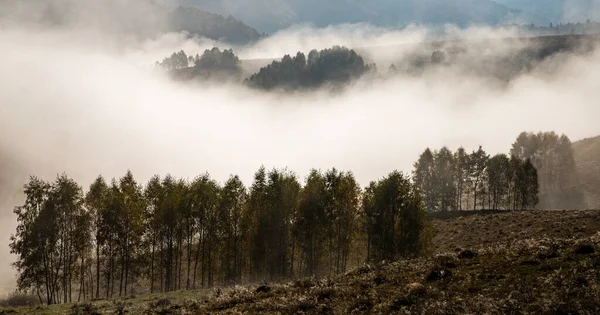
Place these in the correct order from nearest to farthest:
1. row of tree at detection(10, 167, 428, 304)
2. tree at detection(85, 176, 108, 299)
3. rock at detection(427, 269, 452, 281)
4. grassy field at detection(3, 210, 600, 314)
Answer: grassy field at detection(3, 210, 600, 314) < rock at detection(427, 269, 452, 281) < tree at detection(85, 176, 108, 299) < row of tree at detection(10, 167, 428, 304)

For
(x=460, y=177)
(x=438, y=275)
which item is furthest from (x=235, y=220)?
(x=460, y=177)

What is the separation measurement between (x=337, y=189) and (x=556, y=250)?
52105 millimetres

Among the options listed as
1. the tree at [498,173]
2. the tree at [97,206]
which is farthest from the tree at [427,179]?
the tree at [97,206]

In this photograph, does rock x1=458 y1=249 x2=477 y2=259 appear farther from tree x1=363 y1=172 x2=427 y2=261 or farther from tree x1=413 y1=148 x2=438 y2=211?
tree x1=413 y1=148 x2=438 y2=211

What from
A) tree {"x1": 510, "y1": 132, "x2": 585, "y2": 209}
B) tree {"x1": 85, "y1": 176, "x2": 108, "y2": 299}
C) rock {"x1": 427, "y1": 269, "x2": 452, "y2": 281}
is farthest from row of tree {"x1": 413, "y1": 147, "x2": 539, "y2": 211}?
rock {"x1": 427, "y1": 269, "x2": 452, "y2": 281}

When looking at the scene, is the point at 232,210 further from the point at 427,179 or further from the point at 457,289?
the point at 427,179

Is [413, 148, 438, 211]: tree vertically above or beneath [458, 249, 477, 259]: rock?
above

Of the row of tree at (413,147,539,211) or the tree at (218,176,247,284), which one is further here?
the row of tree at (413,147,539,211)

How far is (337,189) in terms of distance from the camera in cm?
7631

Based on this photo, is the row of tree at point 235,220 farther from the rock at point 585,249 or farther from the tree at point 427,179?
the tree at point 427,179

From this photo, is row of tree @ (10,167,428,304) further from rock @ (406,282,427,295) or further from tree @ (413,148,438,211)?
tree @ (413,148,438,211)

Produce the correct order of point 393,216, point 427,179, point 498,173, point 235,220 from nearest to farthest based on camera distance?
point 393,216, point 235,220, point 498,173, point 427,179

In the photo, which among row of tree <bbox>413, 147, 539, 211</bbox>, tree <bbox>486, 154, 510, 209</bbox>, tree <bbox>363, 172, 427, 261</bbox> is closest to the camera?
tree <bbox>363, 172, 427, 261</bbox>

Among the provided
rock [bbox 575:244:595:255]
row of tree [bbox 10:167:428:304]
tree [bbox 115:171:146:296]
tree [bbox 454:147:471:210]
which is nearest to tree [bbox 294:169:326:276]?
row of tree [bbox 10:167:428:304]
